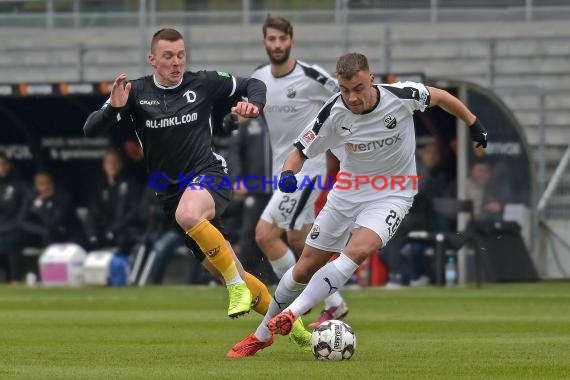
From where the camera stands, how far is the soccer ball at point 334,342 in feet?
29.8

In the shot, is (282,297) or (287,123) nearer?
(282,297)

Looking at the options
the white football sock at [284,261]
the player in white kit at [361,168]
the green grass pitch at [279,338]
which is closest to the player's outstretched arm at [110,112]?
the player in white kit at [361,168]

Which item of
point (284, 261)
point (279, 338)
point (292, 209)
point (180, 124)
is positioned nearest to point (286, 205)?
point (292, 209)

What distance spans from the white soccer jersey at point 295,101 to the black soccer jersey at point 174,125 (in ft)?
8.26

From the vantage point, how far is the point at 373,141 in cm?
977

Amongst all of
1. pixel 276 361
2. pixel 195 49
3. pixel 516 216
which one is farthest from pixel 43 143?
pixel 276 361

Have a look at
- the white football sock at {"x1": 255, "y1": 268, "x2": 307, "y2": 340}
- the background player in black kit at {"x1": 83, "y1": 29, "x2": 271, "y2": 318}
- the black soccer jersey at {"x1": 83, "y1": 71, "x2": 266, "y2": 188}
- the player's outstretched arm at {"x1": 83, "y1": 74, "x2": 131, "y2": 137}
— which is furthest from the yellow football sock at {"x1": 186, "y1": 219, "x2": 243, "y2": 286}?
the player's outstretched arm at {"x1": 83, "y1": 74, "x2": 131, "y2": 137}

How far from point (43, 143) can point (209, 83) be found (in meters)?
13.1

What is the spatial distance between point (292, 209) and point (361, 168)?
3060 mm

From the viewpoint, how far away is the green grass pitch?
331 inches

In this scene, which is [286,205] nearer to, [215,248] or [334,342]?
[215,248]

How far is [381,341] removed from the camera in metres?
10.8

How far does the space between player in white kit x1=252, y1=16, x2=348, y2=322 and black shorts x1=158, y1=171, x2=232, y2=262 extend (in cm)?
234

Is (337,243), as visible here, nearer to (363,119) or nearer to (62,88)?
(363,119)
